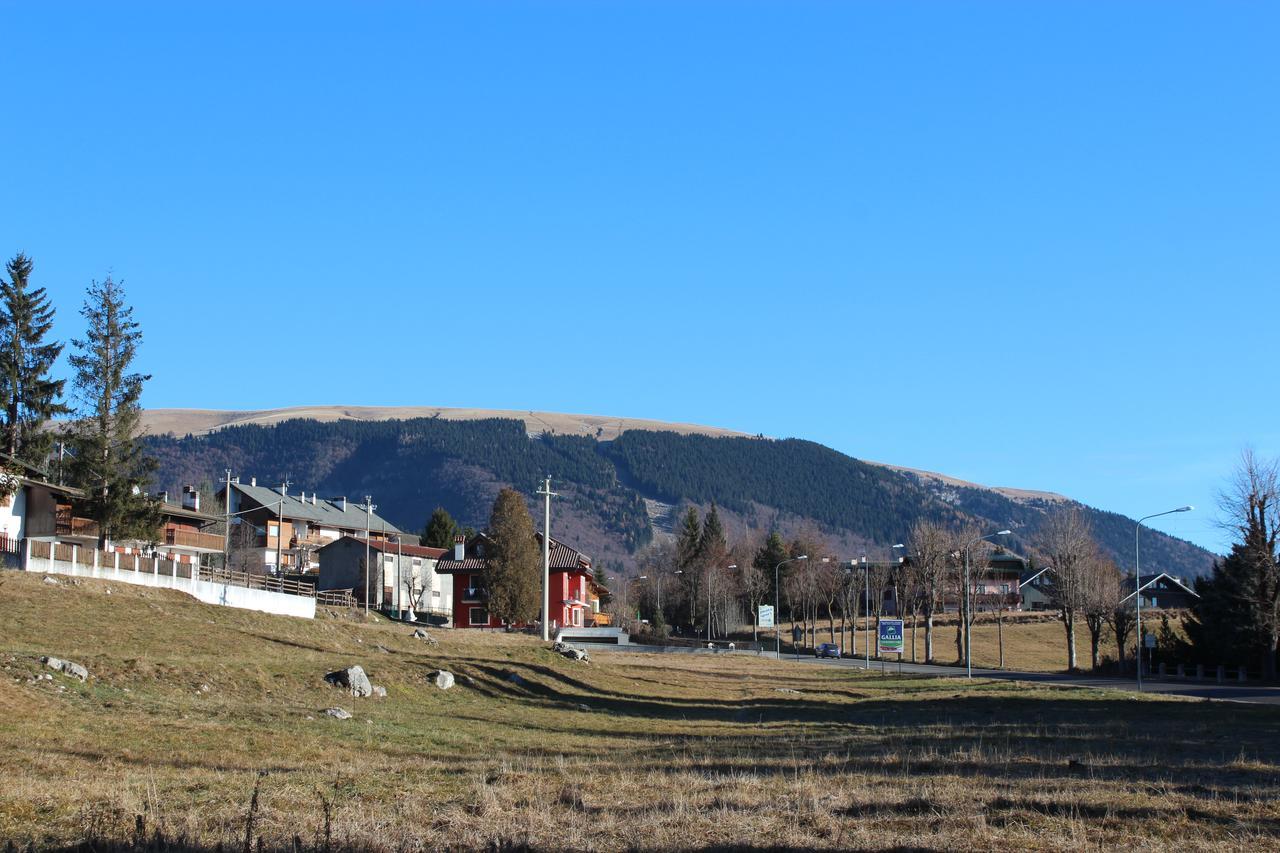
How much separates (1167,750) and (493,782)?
1370cm

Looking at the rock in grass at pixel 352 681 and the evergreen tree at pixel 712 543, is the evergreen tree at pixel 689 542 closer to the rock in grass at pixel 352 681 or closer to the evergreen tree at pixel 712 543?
the evergreen tree at pixel 712 543

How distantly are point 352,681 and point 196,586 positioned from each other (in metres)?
23.1

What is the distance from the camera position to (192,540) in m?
78.2

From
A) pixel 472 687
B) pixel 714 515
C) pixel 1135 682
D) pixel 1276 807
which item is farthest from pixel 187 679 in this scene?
pixel 714 515

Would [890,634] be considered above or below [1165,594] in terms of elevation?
below

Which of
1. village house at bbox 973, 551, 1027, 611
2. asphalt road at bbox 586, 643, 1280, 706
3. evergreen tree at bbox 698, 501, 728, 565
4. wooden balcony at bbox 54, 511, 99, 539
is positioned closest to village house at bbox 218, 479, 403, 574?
asphalt road at bbox 586, 643, 1280, 706

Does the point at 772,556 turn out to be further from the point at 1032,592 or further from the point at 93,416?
the point at 93,416

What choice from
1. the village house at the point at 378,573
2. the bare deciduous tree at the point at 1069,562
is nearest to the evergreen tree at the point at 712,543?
the village house at the point at 378,573

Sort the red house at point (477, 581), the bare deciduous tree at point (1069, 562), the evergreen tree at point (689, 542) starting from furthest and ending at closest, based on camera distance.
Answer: the evergreen tree at point (689, 542)
the red house at point (477, 581)
the bare deciduous tree at point (1069, 562)

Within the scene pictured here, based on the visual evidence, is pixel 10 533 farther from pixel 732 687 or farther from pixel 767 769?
pixel 767 769

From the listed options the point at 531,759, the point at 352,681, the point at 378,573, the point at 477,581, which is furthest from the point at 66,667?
the point at 378,573

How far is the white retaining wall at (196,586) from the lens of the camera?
4844 cm

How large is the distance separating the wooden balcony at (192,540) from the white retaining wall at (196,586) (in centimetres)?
2078

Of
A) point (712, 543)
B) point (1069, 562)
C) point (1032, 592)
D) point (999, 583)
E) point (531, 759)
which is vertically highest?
point (712, 543)
